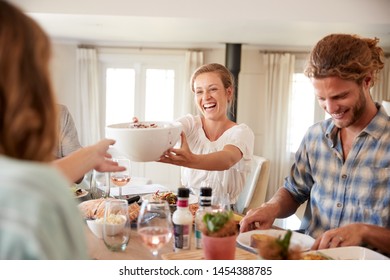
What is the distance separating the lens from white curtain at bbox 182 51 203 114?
4.59 m

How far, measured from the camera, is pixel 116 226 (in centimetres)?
101

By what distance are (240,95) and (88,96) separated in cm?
171

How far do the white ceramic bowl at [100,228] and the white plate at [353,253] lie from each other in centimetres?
48

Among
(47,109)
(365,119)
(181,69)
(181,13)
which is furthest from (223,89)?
(181,69)

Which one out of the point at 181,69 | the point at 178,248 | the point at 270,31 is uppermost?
the point at 270,31

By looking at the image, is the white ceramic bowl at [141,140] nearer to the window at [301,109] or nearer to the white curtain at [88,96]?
the white curtain at [88,96]

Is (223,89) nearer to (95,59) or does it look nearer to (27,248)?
(27,248)

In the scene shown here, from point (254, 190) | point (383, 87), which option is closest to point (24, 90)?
point (254, 190)

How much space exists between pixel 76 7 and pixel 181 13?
74cm

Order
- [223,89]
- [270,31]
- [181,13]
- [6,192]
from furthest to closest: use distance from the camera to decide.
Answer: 1. [270,31]
2. [181,13]
3. [223,89]
4. [6,192]

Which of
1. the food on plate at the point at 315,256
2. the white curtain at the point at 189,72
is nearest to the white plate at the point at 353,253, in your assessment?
the food on plate at the point at 315,256

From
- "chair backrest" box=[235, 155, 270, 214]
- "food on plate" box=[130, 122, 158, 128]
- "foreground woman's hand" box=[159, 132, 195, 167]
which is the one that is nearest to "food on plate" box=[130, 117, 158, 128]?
"food on plate" box=[130, 122, 158, 128]

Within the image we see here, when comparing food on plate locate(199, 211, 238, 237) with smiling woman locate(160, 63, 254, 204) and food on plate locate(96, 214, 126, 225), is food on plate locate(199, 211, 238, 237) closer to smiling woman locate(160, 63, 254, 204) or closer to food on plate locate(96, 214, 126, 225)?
food on plate locate(96, 214, 126, 225)

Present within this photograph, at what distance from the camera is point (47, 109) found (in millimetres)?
520
